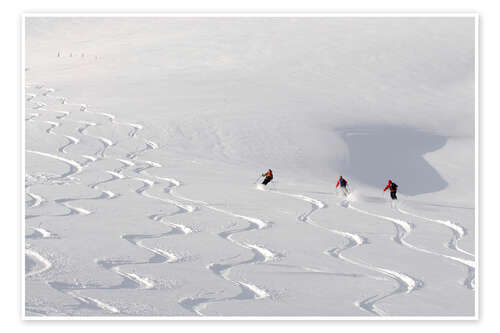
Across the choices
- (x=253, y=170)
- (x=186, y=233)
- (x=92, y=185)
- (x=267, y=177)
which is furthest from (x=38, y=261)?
(x=253, y=170)

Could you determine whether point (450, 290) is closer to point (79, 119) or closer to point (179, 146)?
point (179, 146)

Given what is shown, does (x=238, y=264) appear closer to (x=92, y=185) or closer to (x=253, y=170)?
(x=92, y=185)

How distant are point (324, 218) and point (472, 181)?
9719mm

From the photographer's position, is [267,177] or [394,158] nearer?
[267,177]

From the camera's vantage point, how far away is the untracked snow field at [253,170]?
8.19 m

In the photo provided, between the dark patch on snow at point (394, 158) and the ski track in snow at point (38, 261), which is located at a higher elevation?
the dark patch on snow at point (394, 158)

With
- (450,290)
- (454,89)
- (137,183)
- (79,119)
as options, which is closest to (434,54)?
(454,89)

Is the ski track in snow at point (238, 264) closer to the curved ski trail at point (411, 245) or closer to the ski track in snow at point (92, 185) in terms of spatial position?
the ski track in snow at point (92, 185)

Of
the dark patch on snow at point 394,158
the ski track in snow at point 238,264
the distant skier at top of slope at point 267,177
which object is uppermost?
the dark patch on snow at point 394,158

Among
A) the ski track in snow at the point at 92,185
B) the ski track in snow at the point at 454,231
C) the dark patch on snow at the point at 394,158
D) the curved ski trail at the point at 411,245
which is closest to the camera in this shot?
the ski track in snow at the point at 92,185

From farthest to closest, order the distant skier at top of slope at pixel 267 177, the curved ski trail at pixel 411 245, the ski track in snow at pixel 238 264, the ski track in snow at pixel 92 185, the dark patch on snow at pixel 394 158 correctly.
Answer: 1. the dark patch on snow at pixel 394 158
2. the distant skier at top of slope at pixel 267 177
3. the curved ski trail at pixel 411 245
4. the ski track in snow at pixel 92 185
5. the ski track in snow at pixel 238 264

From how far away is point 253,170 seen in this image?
60.2ft

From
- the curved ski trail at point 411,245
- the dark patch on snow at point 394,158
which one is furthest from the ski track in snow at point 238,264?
the dark patch on snow at point 394,158

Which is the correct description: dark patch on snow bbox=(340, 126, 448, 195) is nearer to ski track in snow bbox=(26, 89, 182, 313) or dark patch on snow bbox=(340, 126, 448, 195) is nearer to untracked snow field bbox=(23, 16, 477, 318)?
untracked snow field bbox=(23, 16, 477, 318)
